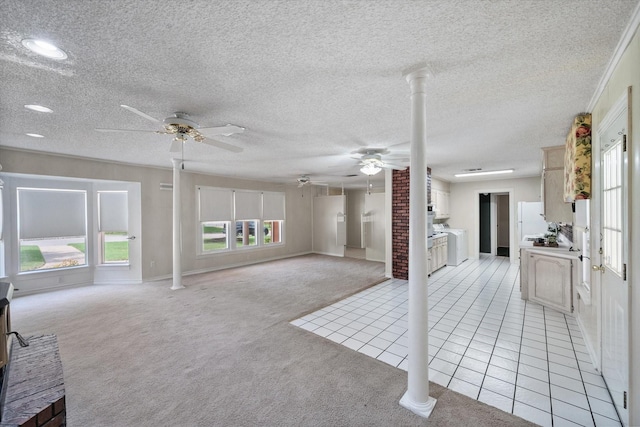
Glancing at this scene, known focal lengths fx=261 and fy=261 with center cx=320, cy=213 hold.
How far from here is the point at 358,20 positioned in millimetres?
1387

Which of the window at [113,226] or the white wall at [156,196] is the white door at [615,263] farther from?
the window at [113,226]

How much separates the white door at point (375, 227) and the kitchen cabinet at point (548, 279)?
3809 millimetres

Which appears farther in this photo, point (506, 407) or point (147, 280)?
point (147, 280)

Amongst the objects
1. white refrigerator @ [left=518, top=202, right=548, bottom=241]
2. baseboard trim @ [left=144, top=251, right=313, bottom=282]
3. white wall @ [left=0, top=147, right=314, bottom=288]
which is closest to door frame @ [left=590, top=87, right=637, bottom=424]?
white refrigerator @ [left=518, top=202, right=548, bottom=241]

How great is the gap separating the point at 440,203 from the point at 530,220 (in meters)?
2.11

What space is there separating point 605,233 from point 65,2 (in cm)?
387

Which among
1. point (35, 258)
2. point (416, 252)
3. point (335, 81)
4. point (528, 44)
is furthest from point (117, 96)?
point (35, 258)

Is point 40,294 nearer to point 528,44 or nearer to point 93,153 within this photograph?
point 93,153

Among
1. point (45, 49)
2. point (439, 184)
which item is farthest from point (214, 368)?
point (439, 184)

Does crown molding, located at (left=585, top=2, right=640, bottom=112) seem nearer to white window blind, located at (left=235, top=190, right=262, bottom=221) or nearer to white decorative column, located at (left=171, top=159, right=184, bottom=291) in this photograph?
white decorative column, located at (left=171, top=159, right=184, bottom=291)

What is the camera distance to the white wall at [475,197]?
23.8ft

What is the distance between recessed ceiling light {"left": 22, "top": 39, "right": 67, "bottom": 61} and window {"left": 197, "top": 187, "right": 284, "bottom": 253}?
204 inches

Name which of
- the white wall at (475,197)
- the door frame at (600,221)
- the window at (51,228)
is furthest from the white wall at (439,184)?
the window at (51,228)

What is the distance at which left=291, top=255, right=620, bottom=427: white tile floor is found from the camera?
6.63 ft
